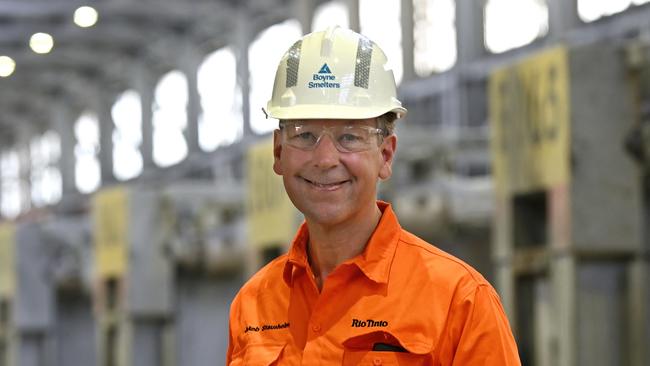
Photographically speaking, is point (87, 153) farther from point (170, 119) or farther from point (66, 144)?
point (170, 119)

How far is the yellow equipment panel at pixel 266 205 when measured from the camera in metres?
15.3

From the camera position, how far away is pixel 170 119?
39688mm

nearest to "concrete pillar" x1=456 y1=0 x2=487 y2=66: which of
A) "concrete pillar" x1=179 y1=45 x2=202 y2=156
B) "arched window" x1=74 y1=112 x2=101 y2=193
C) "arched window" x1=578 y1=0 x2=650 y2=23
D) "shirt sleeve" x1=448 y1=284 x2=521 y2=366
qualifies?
"arched window" x1=578 y1=0 x2=650 y2=23

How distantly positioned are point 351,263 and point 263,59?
101 feet

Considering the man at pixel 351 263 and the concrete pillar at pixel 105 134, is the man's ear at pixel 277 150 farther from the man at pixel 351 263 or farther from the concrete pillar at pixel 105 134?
the concrete pillar at pixel 105 134

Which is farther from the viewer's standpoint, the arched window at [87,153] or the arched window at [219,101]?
the arched window at [87,153]

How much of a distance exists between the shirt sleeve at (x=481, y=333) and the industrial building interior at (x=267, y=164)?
825mm

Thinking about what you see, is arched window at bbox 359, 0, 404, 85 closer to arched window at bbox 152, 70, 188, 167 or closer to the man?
arched window at bbox 152, 70, 188, 167

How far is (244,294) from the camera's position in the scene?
3.52 meters

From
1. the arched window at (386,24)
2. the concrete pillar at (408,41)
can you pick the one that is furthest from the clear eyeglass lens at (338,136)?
the arched window at (386,24)

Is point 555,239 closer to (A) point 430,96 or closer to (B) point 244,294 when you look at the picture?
(B) point 244,294

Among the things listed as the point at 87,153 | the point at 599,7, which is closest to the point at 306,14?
the point at 599,7

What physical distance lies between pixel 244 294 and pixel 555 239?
7061 mm

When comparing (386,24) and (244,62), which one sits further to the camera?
(244,62)
